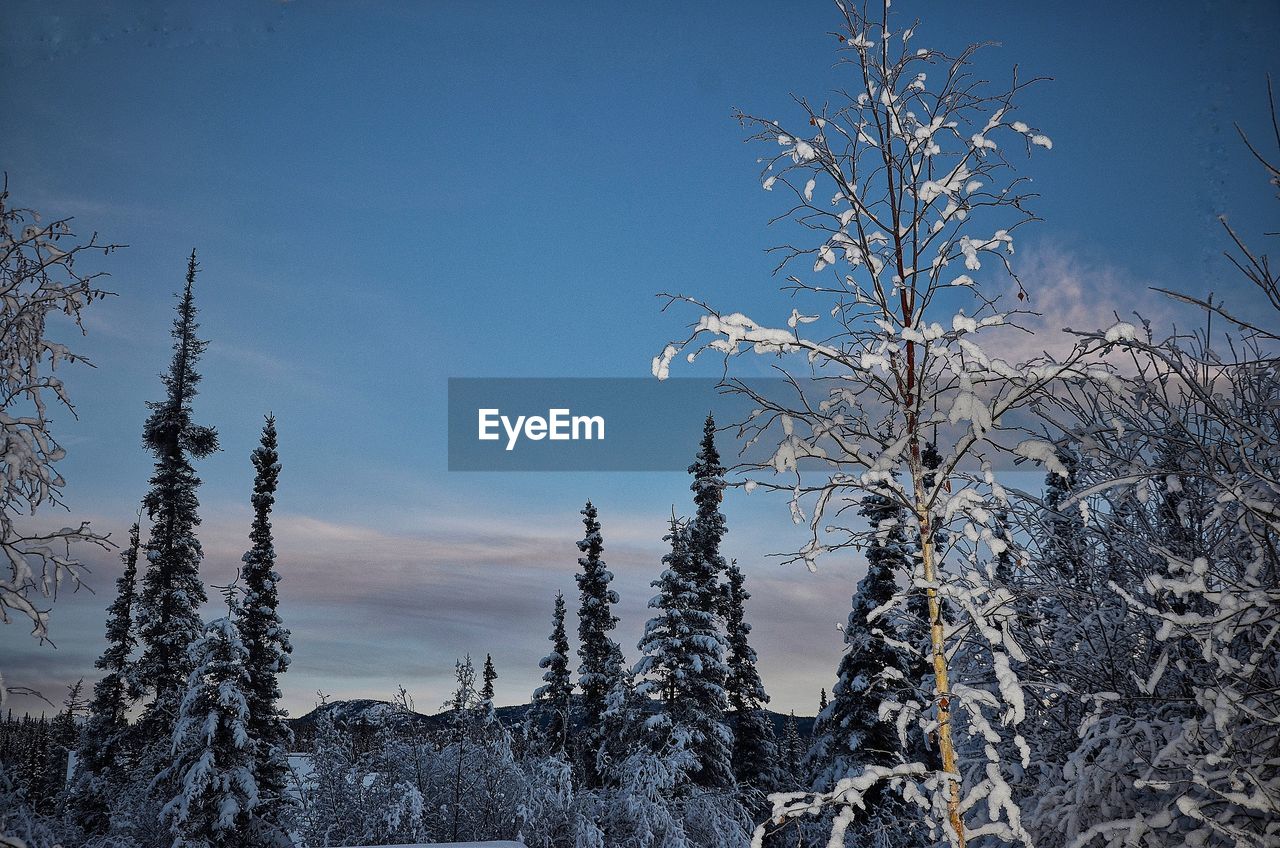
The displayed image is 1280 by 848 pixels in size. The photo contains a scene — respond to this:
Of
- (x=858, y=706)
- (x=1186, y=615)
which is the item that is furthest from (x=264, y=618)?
(x=1186, y=615)

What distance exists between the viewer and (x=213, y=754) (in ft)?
54.4

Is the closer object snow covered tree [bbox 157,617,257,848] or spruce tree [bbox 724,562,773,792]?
snow covered tree [bbox 157,617,257,848]

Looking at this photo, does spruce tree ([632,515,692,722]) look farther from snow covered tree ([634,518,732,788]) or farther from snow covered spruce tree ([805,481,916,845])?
snow covered spruce tree ([805,481,916,845])

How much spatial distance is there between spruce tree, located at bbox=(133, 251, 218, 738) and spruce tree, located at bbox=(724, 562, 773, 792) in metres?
16.0

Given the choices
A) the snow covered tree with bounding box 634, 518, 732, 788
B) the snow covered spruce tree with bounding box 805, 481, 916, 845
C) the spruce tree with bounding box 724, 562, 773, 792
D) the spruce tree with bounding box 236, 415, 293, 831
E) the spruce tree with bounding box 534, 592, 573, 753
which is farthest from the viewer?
the spruce tree with bounding box 534, 592, 573, 753

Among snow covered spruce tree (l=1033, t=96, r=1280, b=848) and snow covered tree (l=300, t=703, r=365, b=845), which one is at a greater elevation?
snow covered spruce tree (l=1033, t=96, r=1280, b=848)

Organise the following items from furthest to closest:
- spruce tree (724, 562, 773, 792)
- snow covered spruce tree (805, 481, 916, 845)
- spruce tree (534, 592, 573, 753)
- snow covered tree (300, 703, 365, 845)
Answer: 1. spruce tree (534, 592, 573, 753)
2. spruce tree (724, 562, 773, 792)
3. snow covered spruce tree (805, 481, 916, 845)
4. snow covered tree (300, 703, 365, 845)

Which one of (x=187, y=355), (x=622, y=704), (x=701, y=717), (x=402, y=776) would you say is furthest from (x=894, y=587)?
(x=187, y=355)

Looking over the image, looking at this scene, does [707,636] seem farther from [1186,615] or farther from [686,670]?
[1186,615]

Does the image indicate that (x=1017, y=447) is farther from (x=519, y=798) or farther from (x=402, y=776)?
(x=402, y=776)

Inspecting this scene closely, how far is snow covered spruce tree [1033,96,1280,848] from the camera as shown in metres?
4.36

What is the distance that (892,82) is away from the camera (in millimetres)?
4875

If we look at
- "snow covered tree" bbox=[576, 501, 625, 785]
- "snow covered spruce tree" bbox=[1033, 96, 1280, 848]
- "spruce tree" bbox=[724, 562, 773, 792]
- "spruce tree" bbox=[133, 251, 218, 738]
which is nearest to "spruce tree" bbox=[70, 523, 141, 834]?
"spruce tree" bbox=[133, 251, 218, 738]

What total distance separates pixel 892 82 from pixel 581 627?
2613 centimetres
